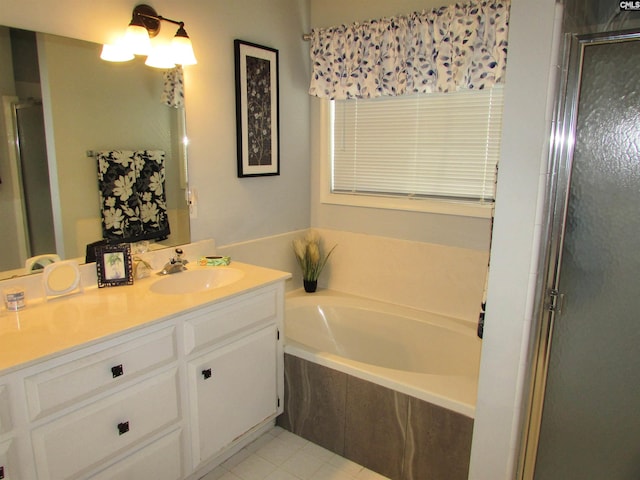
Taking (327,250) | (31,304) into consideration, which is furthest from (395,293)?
(31,304)

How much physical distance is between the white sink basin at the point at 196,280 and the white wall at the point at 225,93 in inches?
10.3

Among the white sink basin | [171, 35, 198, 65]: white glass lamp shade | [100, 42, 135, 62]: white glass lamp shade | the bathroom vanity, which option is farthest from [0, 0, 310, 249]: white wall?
the bathroom vanity

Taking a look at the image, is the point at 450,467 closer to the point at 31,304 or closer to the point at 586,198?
the point at 586,198

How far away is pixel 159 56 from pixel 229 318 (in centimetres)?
125

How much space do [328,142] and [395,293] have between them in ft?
3.63

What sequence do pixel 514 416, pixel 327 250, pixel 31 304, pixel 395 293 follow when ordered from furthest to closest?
1. pixel 327 250
2. pixel 395 293
3. pixel 31 304
4. pixel 514 416

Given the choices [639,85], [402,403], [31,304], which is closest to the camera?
[639,85]

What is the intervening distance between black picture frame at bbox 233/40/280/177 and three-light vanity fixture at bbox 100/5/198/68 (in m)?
0.42

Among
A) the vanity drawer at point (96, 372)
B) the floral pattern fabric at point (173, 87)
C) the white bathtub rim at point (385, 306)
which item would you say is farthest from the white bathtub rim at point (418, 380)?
the floral pattern fabric at point (173, 87)

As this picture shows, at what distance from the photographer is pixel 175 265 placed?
222 cm

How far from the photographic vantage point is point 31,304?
5.75 feet

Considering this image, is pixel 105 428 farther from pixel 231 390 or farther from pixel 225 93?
pixel 225 93

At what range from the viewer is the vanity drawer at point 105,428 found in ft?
4.57

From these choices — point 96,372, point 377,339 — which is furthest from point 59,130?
point 377,339
